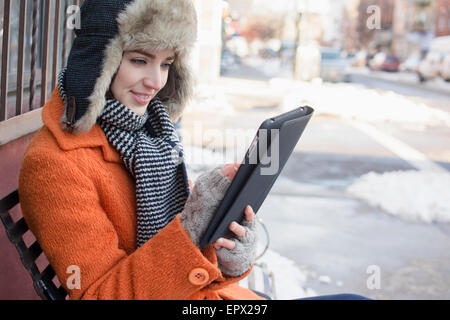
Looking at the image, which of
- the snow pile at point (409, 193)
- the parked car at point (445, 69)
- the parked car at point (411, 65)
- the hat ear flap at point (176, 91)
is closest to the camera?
the hat ear flap at point (176, 91)

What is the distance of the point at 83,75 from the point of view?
165 centimetres

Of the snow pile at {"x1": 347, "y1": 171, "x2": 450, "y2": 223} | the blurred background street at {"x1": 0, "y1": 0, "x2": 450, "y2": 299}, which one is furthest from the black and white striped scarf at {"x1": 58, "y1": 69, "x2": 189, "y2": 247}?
the snow pile at {"x1": 347, "y1": 171, "x2": 450, "y2": 223}

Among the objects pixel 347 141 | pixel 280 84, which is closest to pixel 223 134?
pixel 347 141

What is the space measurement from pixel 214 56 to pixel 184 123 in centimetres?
690

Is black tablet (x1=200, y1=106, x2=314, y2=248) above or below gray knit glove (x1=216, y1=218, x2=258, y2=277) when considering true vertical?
above

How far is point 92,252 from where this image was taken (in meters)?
1.49

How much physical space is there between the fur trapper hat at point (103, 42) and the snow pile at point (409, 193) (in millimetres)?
4598

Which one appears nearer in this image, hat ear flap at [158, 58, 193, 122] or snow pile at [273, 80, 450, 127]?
hat ear flap at [158, 58, 193, 122]

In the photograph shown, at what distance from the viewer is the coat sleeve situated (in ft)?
4.83

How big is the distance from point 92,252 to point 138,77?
0.63m

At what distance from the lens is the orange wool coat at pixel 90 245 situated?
1.47 meters

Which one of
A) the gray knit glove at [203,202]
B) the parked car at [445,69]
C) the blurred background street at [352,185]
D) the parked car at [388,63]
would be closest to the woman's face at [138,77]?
the gray knit glove at [203,202]

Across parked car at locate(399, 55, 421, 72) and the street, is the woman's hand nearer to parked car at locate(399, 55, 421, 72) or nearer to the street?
the street

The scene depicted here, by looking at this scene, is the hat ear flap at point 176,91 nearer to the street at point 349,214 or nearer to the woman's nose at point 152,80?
the woman's nose at point 152,80
